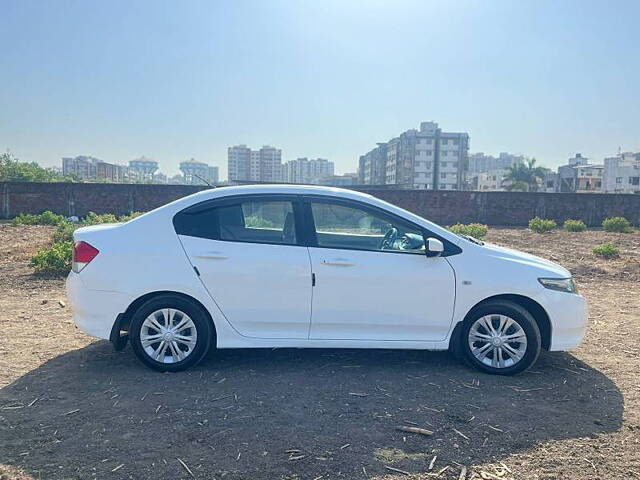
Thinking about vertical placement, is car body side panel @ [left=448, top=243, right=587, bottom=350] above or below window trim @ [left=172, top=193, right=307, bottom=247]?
below

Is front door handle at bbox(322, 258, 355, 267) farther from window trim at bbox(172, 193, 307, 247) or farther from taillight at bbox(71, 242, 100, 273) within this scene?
taillight at bbox(71, 242, 100, 273)

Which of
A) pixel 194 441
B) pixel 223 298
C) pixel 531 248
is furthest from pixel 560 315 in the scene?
pixel 531 248

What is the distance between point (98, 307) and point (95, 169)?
103 meters

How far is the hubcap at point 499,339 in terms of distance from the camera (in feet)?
15.0

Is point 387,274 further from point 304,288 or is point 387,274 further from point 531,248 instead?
point 531,248

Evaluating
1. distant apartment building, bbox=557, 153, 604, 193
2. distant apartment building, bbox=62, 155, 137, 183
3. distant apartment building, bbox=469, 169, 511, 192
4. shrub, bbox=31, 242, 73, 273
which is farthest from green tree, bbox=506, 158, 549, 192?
shrub, bbox=31, 242, 73, 273

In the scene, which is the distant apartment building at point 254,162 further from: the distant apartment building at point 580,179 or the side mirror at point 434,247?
the side mirror at point 434,247

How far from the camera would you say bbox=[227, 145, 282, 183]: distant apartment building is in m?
103

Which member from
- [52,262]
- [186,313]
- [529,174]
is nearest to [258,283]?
[186,313]

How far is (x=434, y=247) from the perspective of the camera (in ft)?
14.7

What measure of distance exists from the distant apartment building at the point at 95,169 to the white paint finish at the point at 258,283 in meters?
86.8

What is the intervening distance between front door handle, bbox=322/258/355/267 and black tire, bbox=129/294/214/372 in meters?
1.19

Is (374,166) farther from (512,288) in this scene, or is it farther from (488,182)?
(512,288)

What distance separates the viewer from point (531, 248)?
1420 cm
